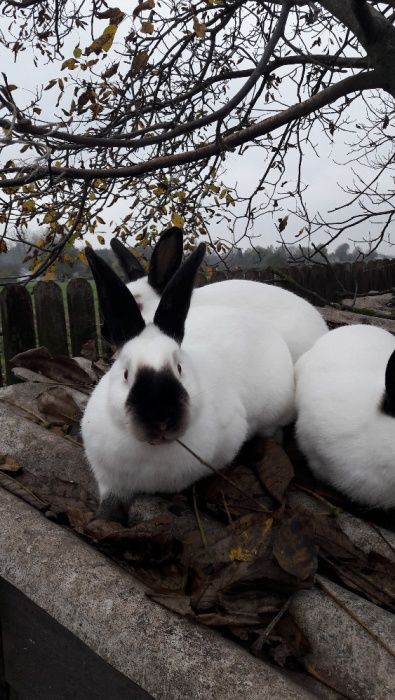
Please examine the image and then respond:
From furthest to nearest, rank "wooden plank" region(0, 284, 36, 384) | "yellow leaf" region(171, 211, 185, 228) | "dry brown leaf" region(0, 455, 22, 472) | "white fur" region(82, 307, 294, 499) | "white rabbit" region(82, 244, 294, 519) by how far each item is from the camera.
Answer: "wooden plank" region(0, 284, 36, 384), "yellow leaf" region(171, 211, 185, 228), "dry brown leaf" region(0, 455, 22, 472), "white fur" region(82, 307, 294, 499), "white rabbit" region(82, 244, 294, 519)

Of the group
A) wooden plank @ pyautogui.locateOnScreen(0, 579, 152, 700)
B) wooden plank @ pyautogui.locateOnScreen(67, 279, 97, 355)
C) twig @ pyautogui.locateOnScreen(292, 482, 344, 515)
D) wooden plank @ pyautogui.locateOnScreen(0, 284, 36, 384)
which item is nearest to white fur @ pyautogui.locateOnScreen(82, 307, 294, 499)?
twig @ pyautogui.locateOnScreen(292, 482, 344, 515)

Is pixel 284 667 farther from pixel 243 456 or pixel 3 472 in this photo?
pixel 3 472

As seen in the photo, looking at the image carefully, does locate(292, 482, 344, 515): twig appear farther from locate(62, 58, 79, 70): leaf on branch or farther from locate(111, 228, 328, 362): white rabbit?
locate(62, 58, 79, 70): leaf on branch

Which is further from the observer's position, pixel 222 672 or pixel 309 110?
pixel 309 110

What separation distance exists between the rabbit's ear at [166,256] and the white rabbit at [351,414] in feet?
2.47

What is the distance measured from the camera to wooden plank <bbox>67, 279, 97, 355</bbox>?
537 centimetres

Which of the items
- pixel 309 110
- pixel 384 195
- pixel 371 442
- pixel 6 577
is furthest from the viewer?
pixel 384 195

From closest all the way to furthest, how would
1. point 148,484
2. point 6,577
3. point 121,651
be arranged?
point 121,651 < point 6,577 < point 148,484

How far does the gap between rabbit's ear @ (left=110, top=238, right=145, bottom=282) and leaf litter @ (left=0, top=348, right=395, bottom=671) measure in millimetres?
1688

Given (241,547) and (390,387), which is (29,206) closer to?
(390,387)

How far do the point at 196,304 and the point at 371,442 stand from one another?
138cm

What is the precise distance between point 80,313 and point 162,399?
3896 millimetres

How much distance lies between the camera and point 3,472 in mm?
2383

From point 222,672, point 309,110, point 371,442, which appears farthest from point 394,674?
point 309,110
